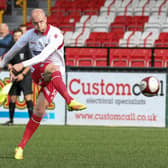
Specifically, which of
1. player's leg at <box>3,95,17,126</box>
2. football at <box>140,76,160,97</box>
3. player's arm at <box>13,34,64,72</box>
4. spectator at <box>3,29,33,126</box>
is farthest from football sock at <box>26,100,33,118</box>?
player's arm at <box>13,34,64,72</box>

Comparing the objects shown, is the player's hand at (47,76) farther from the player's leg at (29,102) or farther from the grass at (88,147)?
the player's leg at (29,102)

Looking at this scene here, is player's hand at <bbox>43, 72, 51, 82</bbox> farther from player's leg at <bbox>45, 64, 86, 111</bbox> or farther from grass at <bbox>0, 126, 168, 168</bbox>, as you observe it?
grass at <bbox>0, 126, 168, 168</bbox>

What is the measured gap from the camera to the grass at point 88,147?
7605 millimetres

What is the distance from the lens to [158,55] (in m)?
16.3

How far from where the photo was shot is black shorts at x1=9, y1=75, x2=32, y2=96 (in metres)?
13.6

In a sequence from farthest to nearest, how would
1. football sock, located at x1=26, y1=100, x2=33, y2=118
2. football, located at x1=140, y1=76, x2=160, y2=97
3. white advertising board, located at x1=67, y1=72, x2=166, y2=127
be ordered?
1. white advertising board, located at x1=67, y1=72, x2=166, y2=127
2. football sock, located at x1=26, y1=100, x2=33, y2=118
3. football, located at x1=140, y1=76, x2=160, y2=97

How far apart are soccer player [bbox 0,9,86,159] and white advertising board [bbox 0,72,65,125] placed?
19.5ft

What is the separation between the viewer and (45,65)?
27.3 feet

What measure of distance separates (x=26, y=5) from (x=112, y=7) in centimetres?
384

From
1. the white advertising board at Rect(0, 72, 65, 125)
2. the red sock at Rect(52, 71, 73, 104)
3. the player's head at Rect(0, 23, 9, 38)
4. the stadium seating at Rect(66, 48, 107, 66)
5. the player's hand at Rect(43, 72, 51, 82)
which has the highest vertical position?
the player's head at Rect(0, 23, 9, 38)

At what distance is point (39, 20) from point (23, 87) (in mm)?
5817

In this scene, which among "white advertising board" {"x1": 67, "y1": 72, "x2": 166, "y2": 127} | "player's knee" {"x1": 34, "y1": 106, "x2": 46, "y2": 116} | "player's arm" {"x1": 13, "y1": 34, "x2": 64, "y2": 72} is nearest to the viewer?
"player's arm" {"x1": 13, "y1": 34, "x2": 64, "y2": 72}

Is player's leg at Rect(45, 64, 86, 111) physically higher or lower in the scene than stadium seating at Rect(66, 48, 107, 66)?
lower

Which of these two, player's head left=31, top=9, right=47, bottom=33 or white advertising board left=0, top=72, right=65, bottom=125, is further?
white advertising board left=0, top=72, right=65, bottom=125
